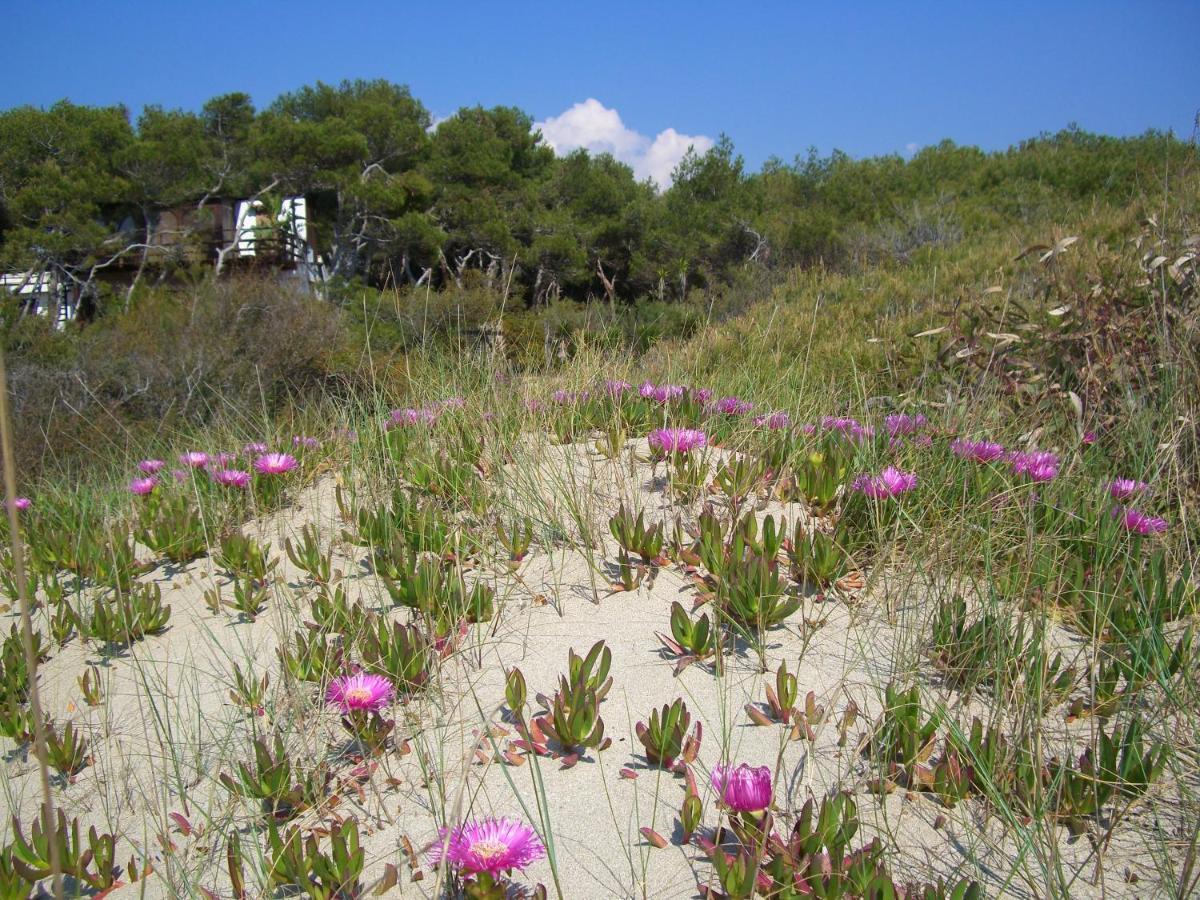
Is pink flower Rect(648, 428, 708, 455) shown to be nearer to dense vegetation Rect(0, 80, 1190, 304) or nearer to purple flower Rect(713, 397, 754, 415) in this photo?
purple flower Rect(713, 397, 754, 415)

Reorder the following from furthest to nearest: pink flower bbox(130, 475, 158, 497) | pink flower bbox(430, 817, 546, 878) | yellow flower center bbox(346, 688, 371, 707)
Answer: pink flower bbox(130, 475, 158, 497) < yellow flower center bbox(346, 688, 371, 707) < pink flower bbox(430, 817, 546, 878)

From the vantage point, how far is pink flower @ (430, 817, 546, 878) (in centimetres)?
155

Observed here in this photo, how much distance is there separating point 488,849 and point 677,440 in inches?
70.5

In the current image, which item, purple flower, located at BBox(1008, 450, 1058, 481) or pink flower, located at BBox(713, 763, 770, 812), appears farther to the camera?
purple flower, located at BBox(1008, 450, 1058, 481)

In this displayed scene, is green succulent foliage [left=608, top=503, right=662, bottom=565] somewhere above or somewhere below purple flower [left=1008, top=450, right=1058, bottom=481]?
below

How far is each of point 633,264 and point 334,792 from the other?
963 inches

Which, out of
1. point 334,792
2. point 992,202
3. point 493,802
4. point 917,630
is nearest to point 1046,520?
point 917,630

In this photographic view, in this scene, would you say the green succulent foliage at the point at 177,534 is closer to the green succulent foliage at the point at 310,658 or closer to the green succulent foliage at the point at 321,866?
the green succulent foliage at the point at 310,658

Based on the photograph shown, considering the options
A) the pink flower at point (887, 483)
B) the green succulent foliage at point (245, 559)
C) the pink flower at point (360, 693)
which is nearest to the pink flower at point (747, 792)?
the pink flower at point (360, 693)

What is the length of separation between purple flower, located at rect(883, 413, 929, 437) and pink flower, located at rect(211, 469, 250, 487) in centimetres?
243

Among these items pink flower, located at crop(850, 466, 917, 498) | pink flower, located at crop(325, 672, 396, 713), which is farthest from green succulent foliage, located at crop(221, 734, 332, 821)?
pink flower, located at crop(850, 466, 917, 498)

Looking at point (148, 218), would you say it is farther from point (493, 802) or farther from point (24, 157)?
point (493, 802)

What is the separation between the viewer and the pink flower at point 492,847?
61.0 inches

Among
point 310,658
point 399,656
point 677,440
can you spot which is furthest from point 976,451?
point 310,658
